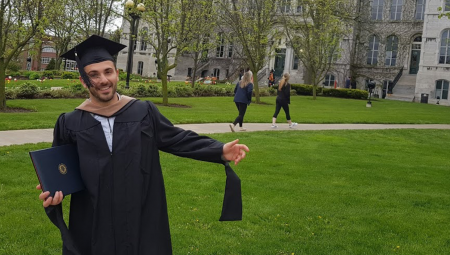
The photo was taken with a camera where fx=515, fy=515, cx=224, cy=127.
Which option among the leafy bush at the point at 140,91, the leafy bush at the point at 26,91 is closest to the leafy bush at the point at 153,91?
the leafy bush at the point at 140,91

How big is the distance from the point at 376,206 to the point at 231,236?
2560 millimetres

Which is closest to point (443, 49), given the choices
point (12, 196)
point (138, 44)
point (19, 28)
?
point (138, 44)

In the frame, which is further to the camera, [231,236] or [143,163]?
[231,236]

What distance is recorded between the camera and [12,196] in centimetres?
707

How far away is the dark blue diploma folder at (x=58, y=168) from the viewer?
10.6ft

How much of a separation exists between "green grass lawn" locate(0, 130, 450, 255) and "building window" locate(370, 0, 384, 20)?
3937cm

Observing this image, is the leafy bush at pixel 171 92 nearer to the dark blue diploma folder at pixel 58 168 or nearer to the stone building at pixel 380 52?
the stone building at pixel 380 52

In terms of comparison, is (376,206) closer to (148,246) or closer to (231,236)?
(231,236)

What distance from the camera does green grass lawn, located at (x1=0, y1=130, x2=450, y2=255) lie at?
5.75m

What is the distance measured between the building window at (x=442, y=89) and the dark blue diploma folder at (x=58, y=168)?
43.7 meters

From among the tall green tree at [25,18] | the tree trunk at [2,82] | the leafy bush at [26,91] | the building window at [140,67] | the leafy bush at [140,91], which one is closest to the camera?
the tall green tree at [25,18]

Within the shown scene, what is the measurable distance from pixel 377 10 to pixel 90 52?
160 feet

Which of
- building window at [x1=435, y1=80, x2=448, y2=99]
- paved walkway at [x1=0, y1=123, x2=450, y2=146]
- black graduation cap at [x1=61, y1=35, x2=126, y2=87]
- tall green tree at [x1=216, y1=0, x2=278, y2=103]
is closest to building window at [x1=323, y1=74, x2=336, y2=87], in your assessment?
building window at [x1=435, y1=80, x2=448, y2=99]

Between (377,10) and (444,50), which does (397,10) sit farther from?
(444,50)
